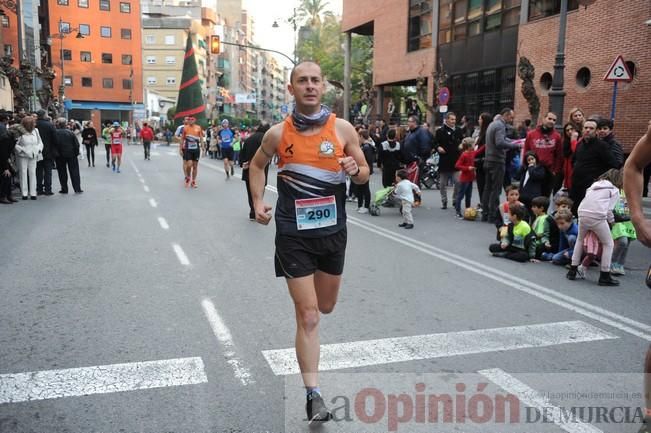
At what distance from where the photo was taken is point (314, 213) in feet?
11.6

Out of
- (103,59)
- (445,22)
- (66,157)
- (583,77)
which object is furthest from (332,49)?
(66,157)

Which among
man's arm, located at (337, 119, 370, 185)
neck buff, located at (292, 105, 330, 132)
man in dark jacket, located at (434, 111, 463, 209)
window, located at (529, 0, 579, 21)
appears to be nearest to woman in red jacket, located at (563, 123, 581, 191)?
man in dark jacket, located at (434, 111, 463, 209)

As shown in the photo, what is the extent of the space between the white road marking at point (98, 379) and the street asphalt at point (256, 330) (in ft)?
0.05

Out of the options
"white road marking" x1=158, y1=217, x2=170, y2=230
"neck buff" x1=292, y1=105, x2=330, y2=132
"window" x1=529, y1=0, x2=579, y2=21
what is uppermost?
"window" x1=529, y1=0, x2=579, y2=21

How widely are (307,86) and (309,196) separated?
647 mm

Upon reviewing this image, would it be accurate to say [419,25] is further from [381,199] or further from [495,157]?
[495,157]

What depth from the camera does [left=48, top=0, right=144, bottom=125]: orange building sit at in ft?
246

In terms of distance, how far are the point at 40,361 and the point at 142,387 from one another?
98cm

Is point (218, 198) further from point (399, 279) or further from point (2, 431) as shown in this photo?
point (2, 431)

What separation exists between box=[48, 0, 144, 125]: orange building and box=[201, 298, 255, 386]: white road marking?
243 ft

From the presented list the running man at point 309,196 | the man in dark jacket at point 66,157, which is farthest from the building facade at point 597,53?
the running man at point 309,196

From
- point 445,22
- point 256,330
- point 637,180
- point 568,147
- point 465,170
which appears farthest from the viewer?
point 445,22

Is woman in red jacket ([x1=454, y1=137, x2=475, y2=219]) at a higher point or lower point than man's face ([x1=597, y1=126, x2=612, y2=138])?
lower

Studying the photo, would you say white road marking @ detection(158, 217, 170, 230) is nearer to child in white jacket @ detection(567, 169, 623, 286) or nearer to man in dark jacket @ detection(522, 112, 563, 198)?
man in dark jacket @ detection(522, 112, 563, 198)
